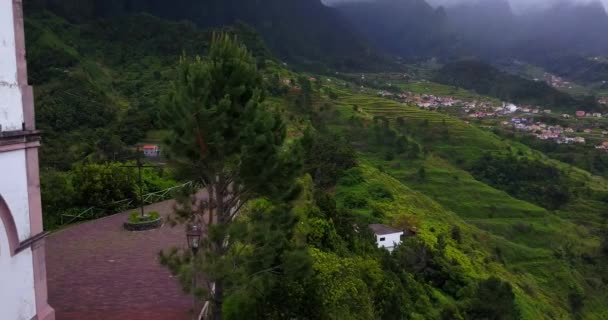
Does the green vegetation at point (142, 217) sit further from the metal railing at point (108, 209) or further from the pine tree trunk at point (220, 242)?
the pine tree trunk at point (220, 242)

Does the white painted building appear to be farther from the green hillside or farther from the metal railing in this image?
the metal railing

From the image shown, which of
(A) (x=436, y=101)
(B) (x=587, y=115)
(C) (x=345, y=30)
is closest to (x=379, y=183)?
(A) (x=436, y=101)

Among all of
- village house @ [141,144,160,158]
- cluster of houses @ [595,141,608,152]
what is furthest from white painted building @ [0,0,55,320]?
cluster of houses @ [595,141,608,152]

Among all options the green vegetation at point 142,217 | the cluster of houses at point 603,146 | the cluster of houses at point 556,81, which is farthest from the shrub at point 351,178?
the cluster of houses at point 556,81

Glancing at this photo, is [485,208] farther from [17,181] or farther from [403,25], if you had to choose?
[403,25]

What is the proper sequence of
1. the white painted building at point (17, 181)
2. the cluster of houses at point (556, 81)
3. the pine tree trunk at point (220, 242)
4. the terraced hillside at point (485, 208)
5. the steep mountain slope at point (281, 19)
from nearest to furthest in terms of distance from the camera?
1. the white painted building at point (17, 181)
2. the pine tree trunk at point (220, 242)
3. the terraced hillside at point (485, 208)
4. the steep mountain slope at point (281, 19)
5. the cluster of houses at point (556, 81)
